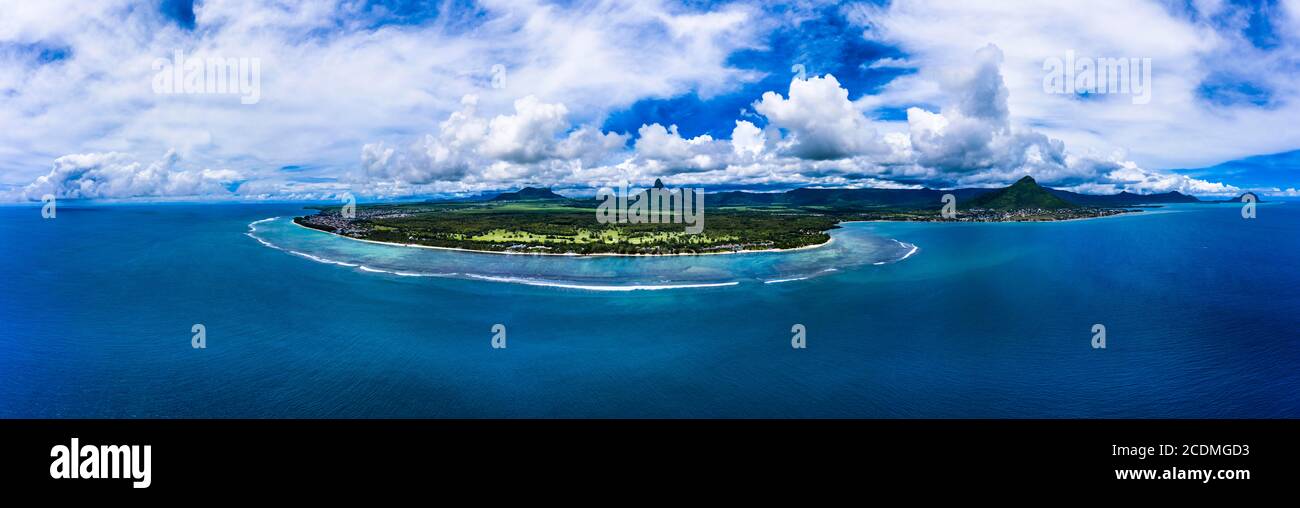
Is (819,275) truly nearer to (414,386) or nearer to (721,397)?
(721,397)

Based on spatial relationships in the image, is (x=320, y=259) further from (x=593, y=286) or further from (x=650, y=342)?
(x=650, y=342)

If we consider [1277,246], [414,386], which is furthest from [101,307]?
[1277,246]

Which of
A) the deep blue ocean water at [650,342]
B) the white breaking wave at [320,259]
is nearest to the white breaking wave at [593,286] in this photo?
the deep blue ocean water at [650,342]

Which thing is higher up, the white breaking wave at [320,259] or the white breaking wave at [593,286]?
the white breaking wave at [320,259]

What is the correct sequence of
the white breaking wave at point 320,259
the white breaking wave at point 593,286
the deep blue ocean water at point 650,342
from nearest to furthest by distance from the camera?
the deep blue ocean water at point 650,342
the white breaking wave at point 593,286
the white breaking wave at point 320,259

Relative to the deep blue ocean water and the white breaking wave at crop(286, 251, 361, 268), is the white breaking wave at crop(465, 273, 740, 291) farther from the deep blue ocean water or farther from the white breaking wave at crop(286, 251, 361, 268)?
the white breaking wave at crop(286, 251, 361, 268)

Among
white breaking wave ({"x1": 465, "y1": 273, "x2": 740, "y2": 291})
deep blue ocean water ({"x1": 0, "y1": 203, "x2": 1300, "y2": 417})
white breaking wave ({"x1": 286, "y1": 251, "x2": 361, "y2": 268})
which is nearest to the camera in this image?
deep blue ocean water ({"x1": 0, "y1": 203, "x2": 1300, "y2": 417})

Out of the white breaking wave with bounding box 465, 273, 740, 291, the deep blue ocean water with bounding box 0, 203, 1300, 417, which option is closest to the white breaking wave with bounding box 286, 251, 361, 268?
the deep blue ocean water with bounding box 0, 203, 1300, 417

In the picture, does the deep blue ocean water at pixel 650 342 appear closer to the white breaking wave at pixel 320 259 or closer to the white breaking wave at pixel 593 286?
the white breaking wave at pixel 593 286

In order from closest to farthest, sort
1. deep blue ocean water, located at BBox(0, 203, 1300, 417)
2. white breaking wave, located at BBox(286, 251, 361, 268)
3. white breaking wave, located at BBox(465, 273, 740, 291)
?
deep blue ocean water, located at BBox(0, 203, 1300, 417) < white breaking wave, located at BBox(465, 273, 740, 291) < white breaking wave, located at BBox(286, 251, 361, 268)
